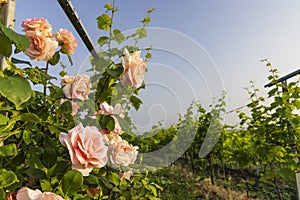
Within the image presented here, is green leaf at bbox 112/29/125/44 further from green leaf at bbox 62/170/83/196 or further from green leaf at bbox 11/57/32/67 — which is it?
green leaf at bbox 62/170/83/196

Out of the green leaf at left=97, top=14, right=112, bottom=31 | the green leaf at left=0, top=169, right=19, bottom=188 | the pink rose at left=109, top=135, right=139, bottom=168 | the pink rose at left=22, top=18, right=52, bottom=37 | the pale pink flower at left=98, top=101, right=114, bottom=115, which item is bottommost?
the green leaf at left=0, top=169, right=19, bottom=188

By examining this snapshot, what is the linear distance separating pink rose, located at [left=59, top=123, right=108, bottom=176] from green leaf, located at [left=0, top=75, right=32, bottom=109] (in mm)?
134

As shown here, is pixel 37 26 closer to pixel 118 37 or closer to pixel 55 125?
pixel 55 125

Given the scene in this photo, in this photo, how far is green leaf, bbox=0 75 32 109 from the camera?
0.54 meters

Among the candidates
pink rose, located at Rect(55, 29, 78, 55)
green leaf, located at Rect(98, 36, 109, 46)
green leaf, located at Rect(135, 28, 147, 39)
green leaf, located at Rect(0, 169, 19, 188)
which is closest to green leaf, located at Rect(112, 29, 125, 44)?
green leaf, located at Rect(98, 36, 109, 46)

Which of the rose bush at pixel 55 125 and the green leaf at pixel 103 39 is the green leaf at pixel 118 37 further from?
the rose bush at pixel 55 125

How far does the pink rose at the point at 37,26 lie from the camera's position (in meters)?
0.83

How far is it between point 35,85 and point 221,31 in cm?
328

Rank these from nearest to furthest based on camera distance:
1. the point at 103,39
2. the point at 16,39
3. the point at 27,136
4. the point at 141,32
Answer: the point at 16,39
the point at 27,136
the point at 103,39
the point at 141,32

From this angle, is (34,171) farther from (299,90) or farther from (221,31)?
(221,31)

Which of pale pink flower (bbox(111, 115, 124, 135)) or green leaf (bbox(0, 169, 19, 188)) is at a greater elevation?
pale pink flower (bbox(111, 115, 124, 135))

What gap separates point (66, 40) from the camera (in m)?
0.99

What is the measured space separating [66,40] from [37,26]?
16 cm

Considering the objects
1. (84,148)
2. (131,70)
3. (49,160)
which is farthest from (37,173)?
(131,70)
